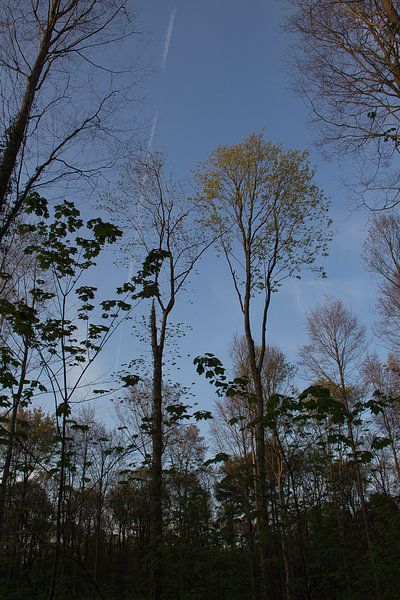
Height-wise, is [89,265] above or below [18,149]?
below

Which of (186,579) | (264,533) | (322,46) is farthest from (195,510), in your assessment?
(322,46)

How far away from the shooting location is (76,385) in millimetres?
3775

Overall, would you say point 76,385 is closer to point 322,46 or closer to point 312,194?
point 322,46

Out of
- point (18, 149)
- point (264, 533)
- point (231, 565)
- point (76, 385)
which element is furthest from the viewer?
point (231, 565)

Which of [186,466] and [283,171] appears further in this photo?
[283,171]

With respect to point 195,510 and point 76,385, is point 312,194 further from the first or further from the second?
point 76,385

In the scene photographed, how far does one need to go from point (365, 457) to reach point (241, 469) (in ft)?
4.62

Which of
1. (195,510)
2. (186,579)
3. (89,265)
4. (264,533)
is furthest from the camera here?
(186,579)

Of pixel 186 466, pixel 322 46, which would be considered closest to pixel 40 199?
pixel 322 46

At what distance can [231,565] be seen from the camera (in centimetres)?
704

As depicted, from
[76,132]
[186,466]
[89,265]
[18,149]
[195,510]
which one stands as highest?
[76,132]

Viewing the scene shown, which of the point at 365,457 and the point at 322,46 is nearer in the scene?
the point at 365,457

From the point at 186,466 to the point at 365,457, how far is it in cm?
476

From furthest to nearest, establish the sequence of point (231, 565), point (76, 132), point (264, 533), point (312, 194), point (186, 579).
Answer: point (312, 194), point (186, 579), point (231, 565), point (264, 533), point (76, 132)
